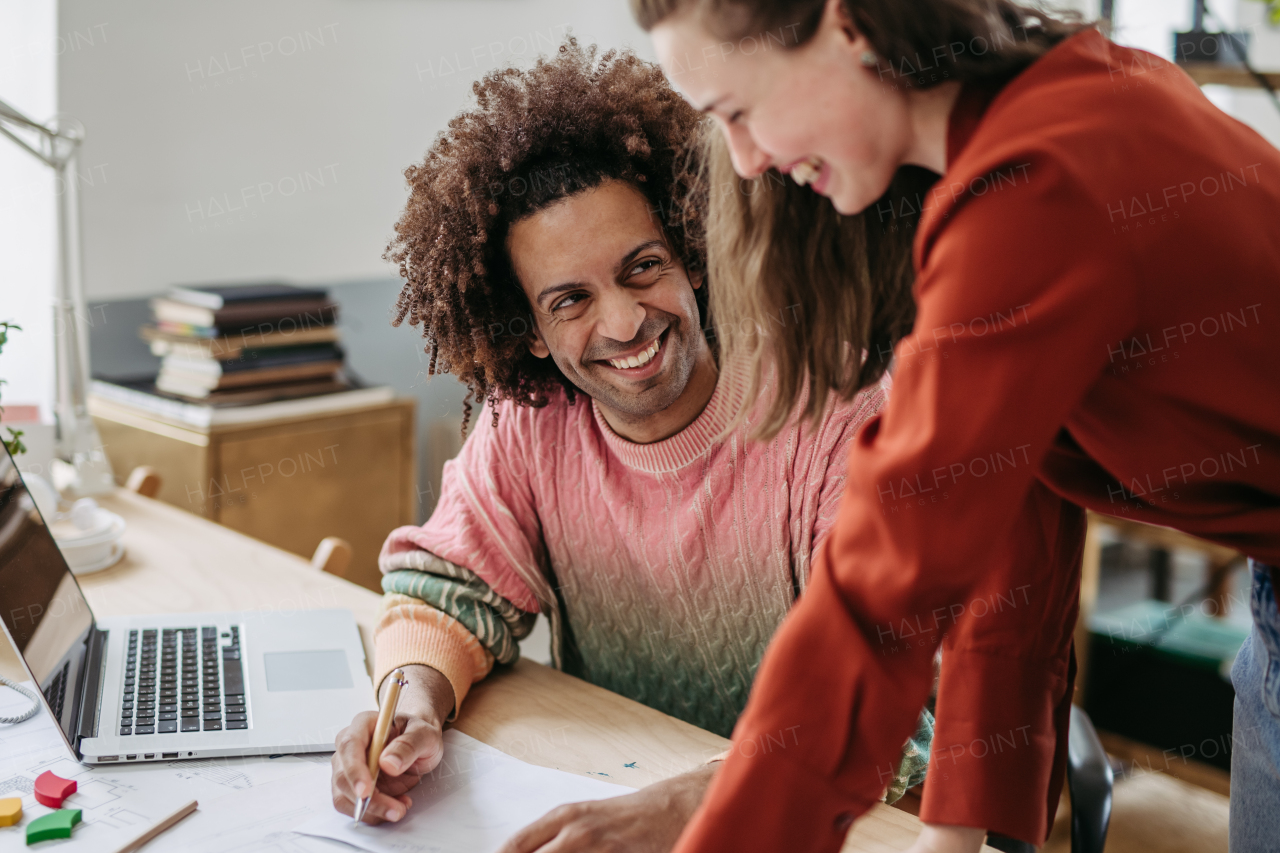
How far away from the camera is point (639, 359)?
1.20m

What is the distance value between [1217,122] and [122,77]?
7.06 feet

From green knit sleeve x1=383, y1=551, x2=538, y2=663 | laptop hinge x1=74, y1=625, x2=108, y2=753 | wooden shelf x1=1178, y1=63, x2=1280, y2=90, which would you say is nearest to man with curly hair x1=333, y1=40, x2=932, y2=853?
green knit sleeve x1=383, y1=551, x2=538, y2=663

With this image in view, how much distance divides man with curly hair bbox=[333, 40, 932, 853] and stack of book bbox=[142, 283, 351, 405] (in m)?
0.90

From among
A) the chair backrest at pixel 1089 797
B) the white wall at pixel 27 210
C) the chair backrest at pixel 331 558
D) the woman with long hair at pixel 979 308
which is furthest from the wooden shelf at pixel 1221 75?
the white wall at pixel 27 210

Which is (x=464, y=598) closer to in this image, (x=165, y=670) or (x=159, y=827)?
(x=165, y=670)

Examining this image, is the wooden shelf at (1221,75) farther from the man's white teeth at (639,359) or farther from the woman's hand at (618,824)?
the woman's hand at (618,824)

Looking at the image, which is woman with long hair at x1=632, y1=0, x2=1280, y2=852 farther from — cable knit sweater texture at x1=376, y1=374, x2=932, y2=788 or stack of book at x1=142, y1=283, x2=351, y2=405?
stack of book at x1=142, y1=283, x2=351, y2=405

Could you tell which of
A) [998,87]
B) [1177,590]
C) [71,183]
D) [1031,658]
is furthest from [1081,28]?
[1177,590]

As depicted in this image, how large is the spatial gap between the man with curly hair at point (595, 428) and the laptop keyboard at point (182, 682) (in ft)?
0.49

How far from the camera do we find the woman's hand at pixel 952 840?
29.5 inches

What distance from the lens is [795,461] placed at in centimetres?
118

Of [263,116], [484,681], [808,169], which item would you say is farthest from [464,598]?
[263,116]

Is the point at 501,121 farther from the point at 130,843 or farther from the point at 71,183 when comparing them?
the point at 71,183

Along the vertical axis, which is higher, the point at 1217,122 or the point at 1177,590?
the point at 1217,122
